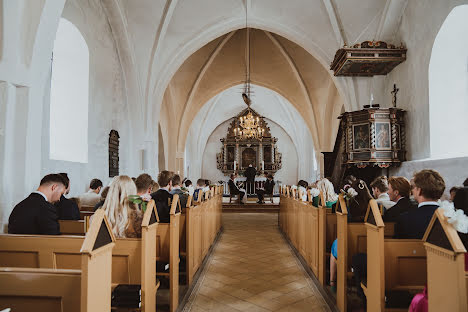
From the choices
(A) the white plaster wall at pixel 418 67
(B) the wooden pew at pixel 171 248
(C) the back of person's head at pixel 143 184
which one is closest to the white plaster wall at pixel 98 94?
(C) the back of person's head at pixel 143 184

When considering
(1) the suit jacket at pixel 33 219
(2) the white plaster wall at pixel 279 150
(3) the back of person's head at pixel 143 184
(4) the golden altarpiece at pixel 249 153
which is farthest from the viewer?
(2) the white plaster wall at pixel 279 150

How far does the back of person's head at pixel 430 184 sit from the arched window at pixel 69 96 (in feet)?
20.1

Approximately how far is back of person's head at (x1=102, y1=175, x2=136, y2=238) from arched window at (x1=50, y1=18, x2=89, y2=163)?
13.5 feet

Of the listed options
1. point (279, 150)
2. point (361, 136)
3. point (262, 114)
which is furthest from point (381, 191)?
point (279, 150)

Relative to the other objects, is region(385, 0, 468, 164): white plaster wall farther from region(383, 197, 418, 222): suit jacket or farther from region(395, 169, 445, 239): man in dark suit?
region(395, 169, 445, 239): man in dark suit

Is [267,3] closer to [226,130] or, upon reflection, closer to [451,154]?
[451,154]

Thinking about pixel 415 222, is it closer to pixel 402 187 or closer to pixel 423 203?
pixel 423 203

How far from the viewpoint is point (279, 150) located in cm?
2202

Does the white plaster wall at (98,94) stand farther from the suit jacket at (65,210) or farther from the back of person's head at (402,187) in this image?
the back of person's head at (402,187)

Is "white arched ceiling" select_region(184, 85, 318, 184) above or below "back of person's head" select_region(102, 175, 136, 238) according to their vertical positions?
above

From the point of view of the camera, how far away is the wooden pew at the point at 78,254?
2.56 m

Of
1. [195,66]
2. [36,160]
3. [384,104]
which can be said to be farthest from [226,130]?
[36,160]

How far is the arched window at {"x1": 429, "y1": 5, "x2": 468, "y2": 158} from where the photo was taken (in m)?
6.36

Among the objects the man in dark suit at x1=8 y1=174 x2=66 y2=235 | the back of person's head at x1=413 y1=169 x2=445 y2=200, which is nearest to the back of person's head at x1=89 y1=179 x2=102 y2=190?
the man in dark suit at x1=8 y1=174 x2=66 y2=235
